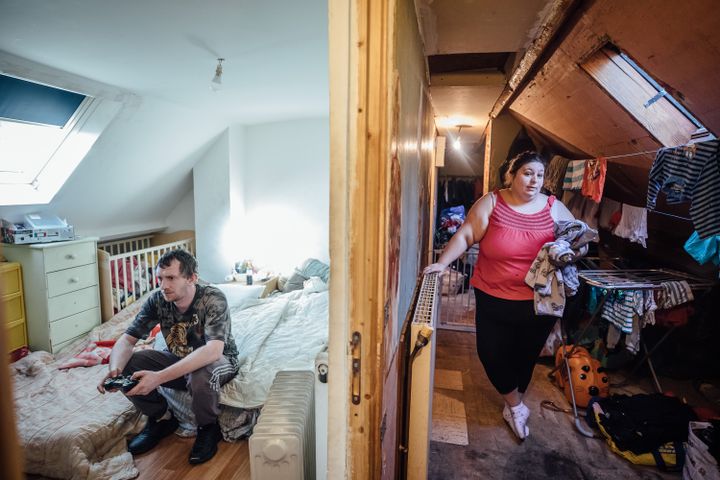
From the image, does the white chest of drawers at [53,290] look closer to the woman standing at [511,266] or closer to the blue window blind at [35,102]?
the blue window blind at [35,102]

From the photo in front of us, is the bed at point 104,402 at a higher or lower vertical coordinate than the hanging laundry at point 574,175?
lower

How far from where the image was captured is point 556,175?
306 centimetres

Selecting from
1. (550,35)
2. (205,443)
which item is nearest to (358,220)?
(550,35)

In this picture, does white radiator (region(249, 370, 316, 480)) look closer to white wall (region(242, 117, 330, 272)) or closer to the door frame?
the door frame

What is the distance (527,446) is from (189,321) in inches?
81.0

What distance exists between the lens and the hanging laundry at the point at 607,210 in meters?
2.81

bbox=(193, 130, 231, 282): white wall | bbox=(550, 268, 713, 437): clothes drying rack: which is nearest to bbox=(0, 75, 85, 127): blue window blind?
bbox=(193, 130, 231, 282): white wall

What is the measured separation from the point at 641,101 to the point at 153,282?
15.1ft

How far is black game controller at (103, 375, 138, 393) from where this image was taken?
196 centimetres

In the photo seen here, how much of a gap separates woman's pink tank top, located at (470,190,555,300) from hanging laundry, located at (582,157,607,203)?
69 centimetres

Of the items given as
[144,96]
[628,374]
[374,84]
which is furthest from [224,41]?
[628,374]

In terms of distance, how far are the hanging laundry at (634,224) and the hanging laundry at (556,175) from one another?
Result: 52 centimetres

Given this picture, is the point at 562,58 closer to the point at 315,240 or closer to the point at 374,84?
the point at 374,84

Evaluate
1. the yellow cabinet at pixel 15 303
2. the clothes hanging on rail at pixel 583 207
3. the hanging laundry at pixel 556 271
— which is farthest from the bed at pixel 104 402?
the clothes hanging on rail at pixel 583 207
